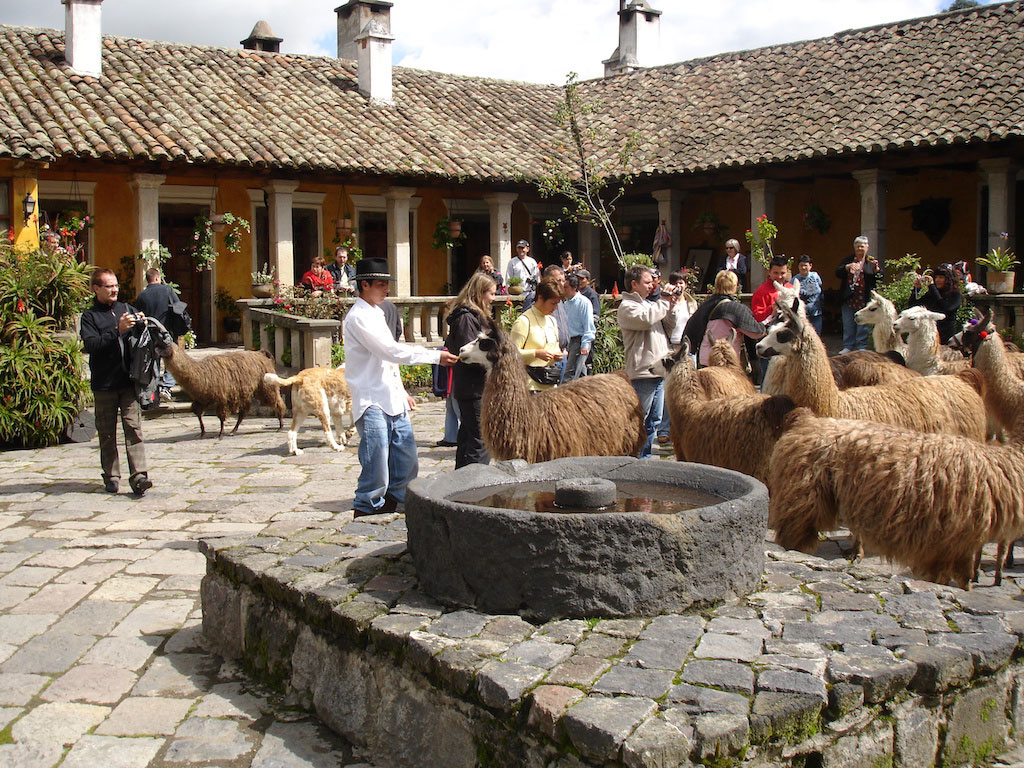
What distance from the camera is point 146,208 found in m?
17.0

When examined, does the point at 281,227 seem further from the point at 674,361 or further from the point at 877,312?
the point at 674,361

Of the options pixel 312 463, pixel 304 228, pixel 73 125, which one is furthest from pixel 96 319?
pixel 304 228

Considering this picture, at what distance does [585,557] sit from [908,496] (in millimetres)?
2053

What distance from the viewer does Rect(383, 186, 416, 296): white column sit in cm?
1956

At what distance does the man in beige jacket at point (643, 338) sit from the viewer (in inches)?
315

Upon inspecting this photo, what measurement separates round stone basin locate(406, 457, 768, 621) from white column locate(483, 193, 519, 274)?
16831 millimetres

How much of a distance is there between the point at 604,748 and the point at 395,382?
12.2ft

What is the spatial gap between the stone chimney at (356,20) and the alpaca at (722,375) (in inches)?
600

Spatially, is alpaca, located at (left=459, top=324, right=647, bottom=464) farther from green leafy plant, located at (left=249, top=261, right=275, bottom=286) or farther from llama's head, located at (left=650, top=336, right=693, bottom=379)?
green leafy plant, located at (left=249, top=261, right=275, bottom=286)

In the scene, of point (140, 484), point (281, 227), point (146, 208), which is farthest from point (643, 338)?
point (281, 227)

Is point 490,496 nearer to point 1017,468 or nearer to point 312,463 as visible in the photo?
point 1017,468

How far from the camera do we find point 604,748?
10.1 feet

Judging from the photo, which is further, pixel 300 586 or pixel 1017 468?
pixel 1017 468

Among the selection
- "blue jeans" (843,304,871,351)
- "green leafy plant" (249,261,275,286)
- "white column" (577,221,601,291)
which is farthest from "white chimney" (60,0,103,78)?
"blue jeans" (843,304,871,351)
